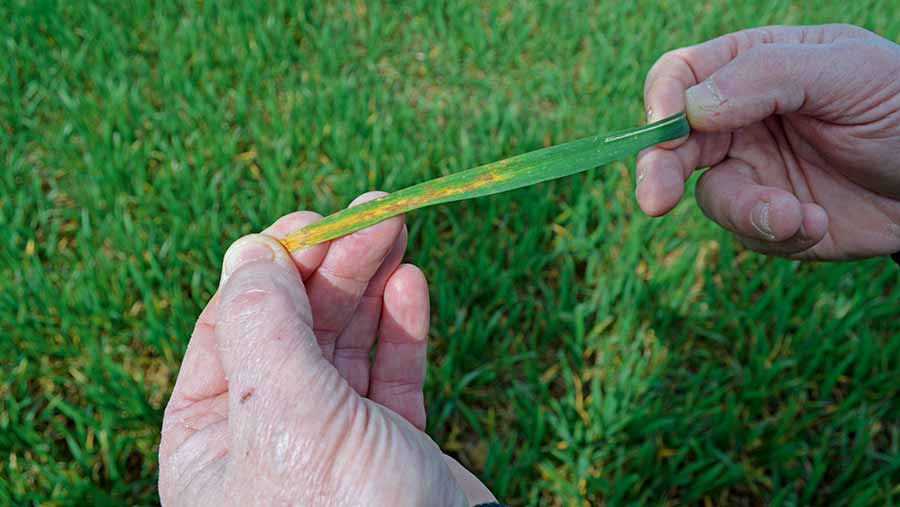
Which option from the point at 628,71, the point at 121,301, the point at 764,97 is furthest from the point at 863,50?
the point at 121,301

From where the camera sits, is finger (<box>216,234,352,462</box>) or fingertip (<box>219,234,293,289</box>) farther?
fingertip (<box>219,234,293,289</box>)

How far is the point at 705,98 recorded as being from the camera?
Result: 134cm

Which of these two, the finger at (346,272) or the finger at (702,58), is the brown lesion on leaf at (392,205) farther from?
the finger at (702,58)

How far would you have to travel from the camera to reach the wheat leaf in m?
1.10

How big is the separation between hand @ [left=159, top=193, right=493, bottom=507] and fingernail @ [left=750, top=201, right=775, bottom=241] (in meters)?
0.74

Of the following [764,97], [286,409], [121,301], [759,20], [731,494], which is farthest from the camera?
[759,20]

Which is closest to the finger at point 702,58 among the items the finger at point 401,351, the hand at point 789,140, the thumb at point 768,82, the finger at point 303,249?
the hand at point 789,140

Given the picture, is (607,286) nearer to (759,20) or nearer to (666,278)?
(666,278)

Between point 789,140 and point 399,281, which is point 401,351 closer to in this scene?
point 399,281

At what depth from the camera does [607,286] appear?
6.72ft

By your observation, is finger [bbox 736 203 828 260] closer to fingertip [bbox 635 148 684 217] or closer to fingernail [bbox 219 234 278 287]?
fingertip [bbox 635 148 684 217]

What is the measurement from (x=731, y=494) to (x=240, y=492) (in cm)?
132

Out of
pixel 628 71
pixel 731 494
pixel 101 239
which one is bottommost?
pixel 731 494

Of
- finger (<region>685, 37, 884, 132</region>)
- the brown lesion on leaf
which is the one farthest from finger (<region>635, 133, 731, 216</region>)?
the brown lesion on leaf
